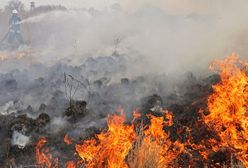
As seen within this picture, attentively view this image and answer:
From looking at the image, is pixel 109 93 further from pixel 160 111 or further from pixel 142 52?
pixel 142 52

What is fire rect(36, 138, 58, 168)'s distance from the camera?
1723 cm

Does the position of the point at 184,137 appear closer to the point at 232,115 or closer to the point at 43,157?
the point at 232,115

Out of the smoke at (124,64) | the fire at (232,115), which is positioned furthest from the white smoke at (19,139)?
the fire at (232,115)

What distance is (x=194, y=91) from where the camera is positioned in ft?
75.4

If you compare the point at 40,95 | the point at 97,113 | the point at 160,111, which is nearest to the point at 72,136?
the point at 97,113

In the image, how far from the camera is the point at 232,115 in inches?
673

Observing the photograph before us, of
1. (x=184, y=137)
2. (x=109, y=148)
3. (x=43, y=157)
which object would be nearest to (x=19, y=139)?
(x=43, y=157)

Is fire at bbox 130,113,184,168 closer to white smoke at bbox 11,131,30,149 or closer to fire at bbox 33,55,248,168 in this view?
fire at bbox 33,55,248,168

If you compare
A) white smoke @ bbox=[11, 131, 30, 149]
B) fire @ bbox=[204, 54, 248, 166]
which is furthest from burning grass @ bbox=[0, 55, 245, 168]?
white smoke @ bbox=[11, 131, 30, 149]

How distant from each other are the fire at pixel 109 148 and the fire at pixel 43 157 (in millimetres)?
1163

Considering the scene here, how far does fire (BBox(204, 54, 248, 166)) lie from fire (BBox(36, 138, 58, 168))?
6897 mm

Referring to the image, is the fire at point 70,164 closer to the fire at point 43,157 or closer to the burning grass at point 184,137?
the burning grass at point 184,137

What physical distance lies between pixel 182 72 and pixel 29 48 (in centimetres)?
3001

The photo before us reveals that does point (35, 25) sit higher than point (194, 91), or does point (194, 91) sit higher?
point (35, 25)
